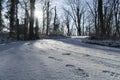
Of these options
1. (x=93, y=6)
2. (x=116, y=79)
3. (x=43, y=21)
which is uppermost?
(x=93, y=6)

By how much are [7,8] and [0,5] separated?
1.36 m

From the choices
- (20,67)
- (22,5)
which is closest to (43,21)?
(22,5)

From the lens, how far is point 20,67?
229 inches

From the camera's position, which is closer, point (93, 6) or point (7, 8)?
point (7, 8)

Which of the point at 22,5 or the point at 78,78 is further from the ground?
the point at 22,5

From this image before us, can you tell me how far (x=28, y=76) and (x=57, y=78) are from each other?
635 mm

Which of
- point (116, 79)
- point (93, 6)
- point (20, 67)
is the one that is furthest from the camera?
point (93, 6)

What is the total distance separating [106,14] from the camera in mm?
41344

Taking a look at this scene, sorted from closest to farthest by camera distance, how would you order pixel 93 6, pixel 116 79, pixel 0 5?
pixel 116 79 < pixel 0 5 < pixel 93 6

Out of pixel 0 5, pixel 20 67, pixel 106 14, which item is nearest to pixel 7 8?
pixel 0 5

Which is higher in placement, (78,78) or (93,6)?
(93,6)

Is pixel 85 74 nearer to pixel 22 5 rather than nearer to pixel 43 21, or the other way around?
pixel 22 5

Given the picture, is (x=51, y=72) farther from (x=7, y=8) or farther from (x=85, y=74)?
(x=7, y=8)

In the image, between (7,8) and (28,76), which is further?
(7,8)
